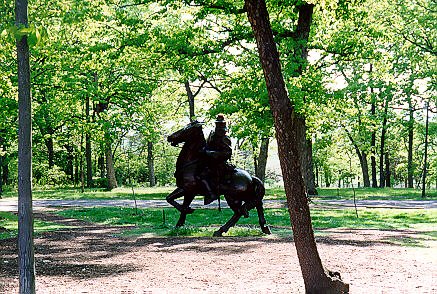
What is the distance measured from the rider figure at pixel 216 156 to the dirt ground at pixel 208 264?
1.29 metres

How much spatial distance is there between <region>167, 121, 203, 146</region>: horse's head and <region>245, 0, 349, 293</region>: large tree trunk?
6.71 meters

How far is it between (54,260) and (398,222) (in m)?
12.2

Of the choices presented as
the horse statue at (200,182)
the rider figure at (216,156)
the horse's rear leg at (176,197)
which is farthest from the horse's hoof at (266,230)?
the horse's rear leg at (176,197)

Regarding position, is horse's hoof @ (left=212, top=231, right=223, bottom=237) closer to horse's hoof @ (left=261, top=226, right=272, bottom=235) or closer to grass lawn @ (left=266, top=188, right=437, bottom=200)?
horse's hoof @ (left=261, top=226, right=272, bottom=235)

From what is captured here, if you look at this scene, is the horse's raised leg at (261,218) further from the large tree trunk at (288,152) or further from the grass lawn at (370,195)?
the grass lawn at (370,195)

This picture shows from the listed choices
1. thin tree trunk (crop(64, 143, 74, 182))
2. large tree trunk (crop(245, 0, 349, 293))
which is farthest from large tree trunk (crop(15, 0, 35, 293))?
thin tree trunk (crop(64, 143, 74, 182))

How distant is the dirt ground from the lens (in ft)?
24.3

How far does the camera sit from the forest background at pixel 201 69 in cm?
1914

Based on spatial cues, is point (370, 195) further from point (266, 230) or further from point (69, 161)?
point (69, 161)

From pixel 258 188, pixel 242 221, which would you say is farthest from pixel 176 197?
pixel 242 221

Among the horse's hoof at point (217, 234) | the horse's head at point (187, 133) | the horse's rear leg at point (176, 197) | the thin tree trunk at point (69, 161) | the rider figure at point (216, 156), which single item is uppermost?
the thin tree trunk at point (69, 161)

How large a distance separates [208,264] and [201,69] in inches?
761

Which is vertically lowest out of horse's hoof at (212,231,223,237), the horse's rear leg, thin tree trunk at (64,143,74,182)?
horse's hoof at (212,231,223,237)

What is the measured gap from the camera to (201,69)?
27.5m
